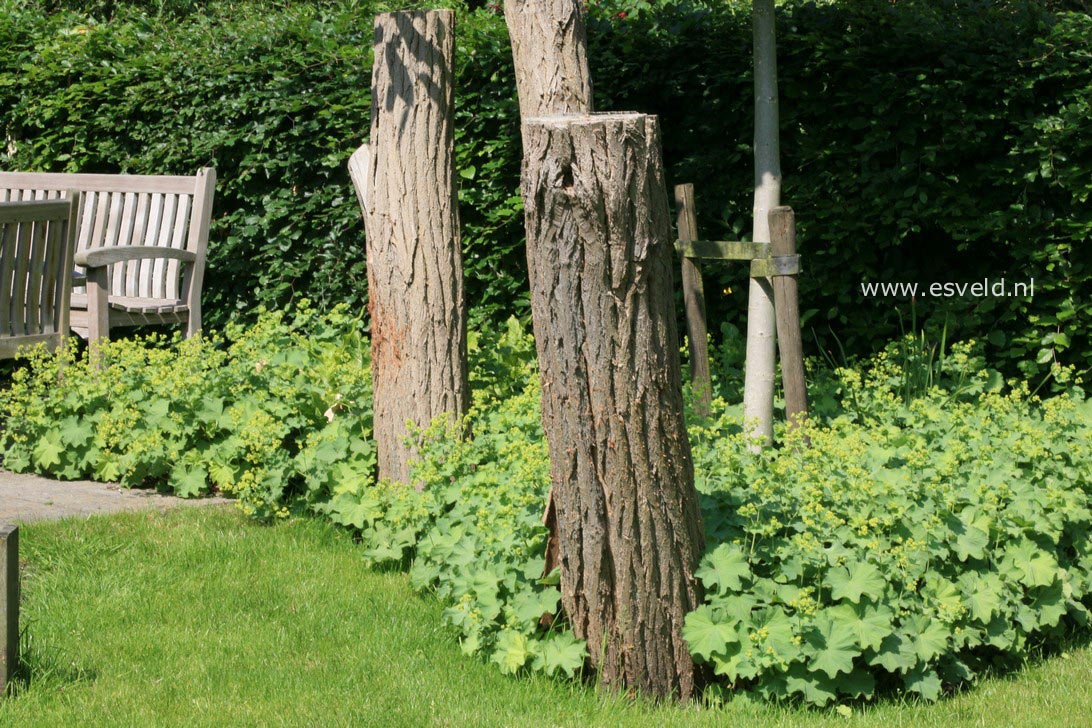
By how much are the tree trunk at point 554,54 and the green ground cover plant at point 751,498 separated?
3.89 feet

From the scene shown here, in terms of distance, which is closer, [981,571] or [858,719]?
[858,719]

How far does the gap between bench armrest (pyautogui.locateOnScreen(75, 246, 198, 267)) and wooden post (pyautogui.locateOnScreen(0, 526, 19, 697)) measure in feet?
10.7

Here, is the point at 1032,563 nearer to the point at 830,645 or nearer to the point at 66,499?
the point at 830,645

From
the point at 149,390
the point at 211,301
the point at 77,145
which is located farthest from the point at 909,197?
the point at 77,145

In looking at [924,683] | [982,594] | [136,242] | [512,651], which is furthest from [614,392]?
[136,242]

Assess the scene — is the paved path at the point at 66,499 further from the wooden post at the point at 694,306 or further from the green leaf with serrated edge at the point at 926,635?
the green leaf with serrated edge at the point at 926,635

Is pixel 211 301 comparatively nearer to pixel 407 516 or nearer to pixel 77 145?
pixel 77 145

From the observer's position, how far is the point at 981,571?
3.74 meters

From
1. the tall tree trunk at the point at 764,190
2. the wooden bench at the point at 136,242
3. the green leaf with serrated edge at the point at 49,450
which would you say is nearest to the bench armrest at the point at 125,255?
the wooden bench at the point at 136,242

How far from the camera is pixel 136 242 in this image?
744 cm

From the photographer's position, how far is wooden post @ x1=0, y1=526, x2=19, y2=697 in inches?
127

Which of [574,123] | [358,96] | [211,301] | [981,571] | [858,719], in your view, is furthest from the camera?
[211,301]

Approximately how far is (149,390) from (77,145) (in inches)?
148

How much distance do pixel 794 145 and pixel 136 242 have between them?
4.13 m
